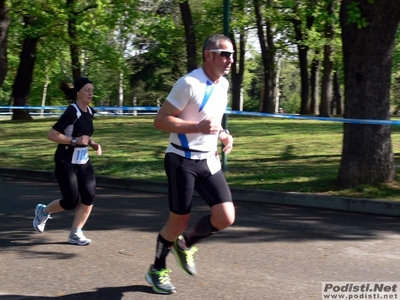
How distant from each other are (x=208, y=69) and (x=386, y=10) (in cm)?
578

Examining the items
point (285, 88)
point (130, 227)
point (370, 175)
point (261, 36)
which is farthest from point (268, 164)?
point (285, 88)

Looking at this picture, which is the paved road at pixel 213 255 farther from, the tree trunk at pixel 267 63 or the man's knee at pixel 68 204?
the tree trunk at pixel 267 63

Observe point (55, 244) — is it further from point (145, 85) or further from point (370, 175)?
point (145, 85)

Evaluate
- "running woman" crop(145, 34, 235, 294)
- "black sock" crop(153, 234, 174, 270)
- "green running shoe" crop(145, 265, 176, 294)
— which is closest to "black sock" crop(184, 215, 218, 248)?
"running woman" crop(145, 34, 235, 294)

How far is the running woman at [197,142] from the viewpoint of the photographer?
5043 millimetres

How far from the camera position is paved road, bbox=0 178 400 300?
5602mm

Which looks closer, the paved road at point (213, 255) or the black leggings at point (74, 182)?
the paved road at point (213, 255)

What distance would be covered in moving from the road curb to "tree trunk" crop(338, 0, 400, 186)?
27.7 inches

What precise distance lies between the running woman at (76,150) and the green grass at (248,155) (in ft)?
14.0

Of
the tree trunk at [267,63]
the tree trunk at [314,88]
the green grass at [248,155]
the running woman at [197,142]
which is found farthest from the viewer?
the tree trunk at [314,88]

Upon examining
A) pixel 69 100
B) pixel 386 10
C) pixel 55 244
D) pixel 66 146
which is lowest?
pixel 55 244

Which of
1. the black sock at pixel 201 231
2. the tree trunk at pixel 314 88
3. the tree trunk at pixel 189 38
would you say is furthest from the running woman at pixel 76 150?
the tree trunk at pixel 314 88

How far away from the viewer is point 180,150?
17.1ft

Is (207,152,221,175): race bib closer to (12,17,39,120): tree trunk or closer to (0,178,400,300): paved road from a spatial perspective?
(0,178,400,300): paved road
